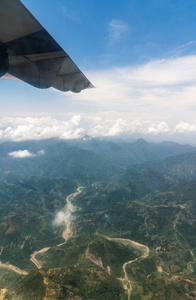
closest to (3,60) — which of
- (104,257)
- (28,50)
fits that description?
(28,50)

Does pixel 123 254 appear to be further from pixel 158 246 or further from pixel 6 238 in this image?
pixel 6 238

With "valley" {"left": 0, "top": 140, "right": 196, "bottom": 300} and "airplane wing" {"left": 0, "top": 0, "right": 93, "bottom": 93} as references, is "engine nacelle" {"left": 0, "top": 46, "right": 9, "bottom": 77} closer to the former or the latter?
"airplane wing" {"left": 0, "top": 0, "right": 93, "bottom": 93}

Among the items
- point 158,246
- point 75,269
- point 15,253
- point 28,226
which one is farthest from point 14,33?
point 28,226

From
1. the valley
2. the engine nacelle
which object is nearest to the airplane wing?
the engine nacelle

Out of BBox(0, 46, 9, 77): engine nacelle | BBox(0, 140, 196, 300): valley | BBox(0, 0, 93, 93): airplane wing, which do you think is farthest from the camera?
BBox(0, 140, 196, 300): valley

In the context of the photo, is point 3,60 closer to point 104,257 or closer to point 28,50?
point 28,50

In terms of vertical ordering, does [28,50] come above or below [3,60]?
above

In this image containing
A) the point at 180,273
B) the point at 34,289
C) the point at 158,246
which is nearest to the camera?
the point at 34,289

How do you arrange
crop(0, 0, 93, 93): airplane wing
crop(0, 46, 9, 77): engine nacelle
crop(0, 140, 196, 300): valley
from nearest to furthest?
crop(0, 0, 93, 93): airplane wing → crop(0, 46, 9, 77): engine nacelle → crop(0, 140, 196, 300): valley

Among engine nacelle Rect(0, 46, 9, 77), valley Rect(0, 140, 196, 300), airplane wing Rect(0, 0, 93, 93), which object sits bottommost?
valley Rect(0, 140, 196, 300)
